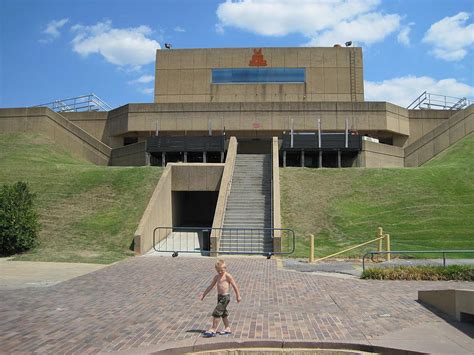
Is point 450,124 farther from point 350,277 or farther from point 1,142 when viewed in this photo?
point 1,142

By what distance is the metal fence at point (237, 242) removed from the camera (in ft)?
51.8

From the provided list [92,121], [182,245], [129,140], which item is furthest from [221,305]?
[92,121]

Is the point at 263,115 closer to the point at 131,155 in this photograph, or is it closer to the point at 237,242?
the point at 131,155

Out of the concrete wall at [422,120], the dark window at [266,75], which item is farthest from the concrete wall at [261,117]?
the dark window at [266,75]

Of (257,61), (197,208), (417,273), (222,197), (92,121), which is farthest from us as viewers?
(257,61)

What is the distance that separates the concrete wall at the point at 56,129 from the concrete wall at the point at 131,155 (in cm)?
111

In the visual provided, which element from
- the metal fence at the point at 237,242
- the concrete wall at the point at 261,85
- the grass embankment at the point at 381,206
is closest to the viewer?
the metal fence at the point at 237,242

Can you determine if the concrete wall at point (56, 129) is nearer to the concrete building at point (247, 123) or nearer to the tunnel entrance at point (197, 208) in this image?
the concrete building at point (247, 123)

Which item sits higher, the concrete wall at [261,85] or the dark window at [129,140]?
the concrete wall at [261,85]

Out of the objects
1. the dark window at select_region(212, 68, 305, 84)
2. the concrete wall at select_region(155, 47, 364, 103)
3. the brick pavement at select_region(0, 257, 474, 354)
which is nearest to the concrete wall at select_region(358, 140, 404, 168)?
the concrete wall at select_region(155, 47, 364, 103)

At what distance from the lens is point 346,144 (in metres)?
28.0

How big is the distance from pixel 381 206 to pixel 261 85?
21.0 meters

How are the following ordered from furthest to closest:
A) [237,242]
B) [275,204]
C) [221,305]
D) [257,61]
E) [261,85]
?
[257,61] → [261,85] → [275,204] → [237,242] → [221,305]

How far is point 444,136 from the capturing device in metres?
31.4
